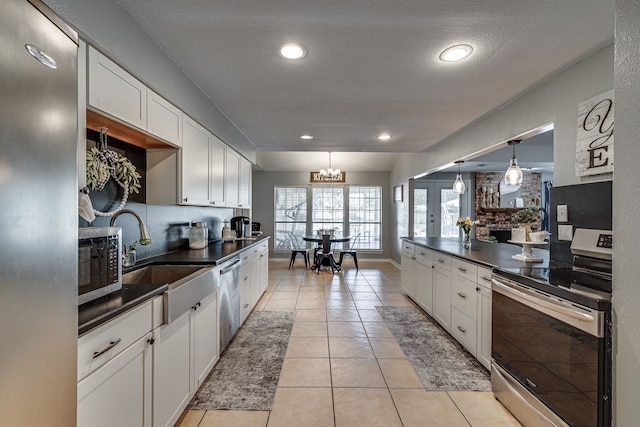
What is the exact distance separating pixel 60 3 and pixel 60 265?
1090mm

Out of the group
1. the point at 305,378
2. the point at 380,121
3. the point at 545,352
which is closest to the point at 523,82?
the point at 380,121

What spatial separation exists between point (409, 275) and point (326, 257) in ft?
7.73

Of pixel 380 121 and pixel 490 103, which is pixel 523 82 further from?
pixel 380 121

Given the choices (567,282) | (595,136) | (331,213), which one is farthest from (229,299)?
(331,213)

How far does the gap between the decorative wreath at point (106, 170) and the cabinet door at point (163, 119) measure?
0.92 feet

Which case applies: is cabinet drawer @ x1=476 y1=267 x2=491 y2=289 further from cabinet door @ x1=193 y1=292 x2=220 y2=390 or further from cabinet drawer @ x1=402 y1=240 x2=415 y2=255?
cabinet door @ x1=193 y1=292 x2=220 y2=390

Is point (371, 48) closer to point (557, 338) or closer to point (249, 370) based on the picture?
point (557, 338)

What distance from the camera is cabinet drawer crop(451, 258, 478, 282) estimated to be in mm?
2502

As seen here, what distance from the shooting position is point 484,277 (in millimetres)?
2348

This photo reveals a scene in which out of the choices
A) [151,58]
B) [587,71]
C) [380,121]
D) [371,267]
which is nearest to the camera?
[151,58]

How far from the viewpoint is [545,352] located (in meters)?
1.64

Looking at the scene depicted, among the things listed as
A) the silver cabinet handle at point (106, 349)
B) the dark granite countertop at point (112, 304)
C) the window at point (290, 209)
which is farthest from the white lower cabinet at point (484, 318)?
the window at point (290, 209)

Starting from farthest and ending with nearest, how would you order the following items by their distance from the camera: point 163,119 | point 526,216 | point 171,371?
point 526,216 → point 163,119 → point 171,371

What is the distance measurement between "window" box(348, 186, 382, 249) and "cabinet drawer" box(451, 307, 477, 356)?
5117mm
